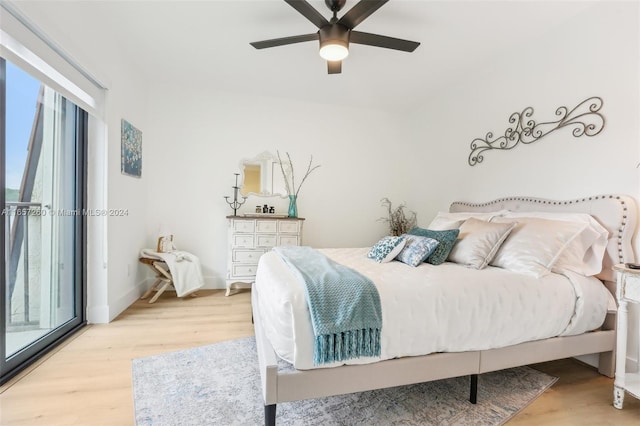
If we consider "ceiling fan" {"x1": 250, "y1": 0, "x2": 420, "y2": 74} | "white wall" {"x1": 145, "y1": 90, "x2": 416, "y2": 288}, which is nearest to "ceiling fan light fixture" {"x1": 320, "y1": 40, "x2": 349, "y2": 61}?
"ceiling fan" {"x1": 250, "y1": 0, "x2": 420, "y2": 74}

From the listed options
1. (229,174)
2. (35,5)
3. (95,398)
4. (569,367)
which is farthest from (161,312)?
(569,367)

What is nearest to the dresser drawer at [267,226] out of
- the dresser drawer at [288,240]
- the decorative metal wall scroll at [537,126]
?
the dresser drawer at [288,240]

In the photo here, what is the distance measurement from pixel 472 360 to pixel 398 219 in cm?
283

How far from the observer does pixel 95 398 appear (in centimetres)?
160

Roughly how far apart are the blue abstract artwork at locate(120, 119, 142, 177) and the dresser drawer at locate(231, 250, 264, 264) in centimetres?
142

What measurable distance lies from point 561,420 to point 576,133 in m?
2.00

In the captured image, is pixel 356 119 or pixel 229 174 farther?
pixel 356 119

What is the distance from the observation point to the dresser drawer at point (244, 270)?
3.49 meters

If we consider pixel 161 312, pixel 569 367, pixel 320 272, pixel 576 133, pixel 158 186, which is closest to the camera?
pixel 320 272

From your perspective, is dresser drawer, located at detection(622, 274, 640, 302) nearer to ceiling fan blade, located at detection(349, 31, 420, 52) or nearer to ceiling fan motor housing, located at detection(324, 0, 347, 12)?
ceiling fan blade, located at detection(349, 31, 420, 52)

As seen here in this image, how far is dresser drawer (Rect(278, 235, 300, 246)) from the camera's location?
11.9ft

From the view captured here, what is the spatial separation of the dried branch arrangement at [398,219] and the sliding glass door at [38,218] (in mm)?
3632

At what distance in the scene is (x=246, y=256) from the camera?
11.6 feet

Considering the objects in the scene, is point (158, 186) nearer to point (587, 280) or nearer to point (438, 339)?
point (438, 339)
